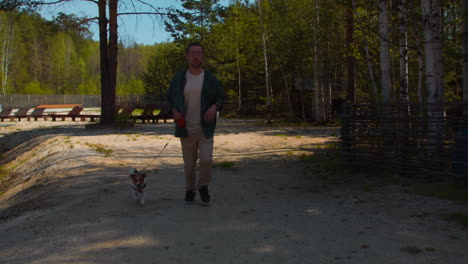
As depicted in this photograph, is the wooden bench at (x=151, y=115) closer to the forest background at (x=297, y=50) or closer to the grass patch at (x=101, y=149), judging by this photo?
the forest background at (x=297, y=50)

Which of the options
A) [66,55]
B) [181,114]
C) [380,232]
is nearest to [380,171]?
[380,232]

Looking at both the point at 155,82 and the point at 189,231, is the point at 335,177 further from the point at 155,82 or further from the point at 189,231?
the point at 155,82

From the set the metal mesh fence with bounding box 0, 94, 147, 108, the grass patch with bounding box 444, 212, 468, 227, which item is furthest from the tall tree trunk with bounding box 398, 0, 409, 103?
the metal mesh fence with bounding box 0, 94, 147, 108

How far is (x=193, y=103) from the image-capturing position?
209 inches

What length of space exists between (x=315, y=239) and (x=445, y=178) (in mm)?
3127

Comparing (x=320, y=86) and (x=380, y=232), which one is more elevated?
(x=320, y=86)

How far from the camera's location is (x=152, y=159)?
9.96m

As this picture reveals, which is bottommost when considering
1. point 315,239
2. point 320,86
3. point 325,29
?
point 315,239

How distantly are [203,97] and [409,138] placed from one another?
11.7 feet

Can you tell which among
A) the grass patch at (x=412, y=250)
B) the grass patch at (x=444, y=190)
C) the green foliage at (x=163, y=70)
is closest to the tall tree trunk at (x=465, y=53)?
the grass patch at (x=444, y=190)

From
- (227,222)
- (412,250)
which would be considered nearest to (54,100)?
(227,222)

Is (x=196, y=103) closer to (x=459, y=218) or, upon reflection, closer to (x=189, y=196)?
(x=189, y=196)

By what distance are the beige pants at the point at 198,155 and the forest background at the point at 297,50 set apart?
4.30m

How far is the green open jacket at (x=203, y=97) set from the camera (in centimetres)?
528
